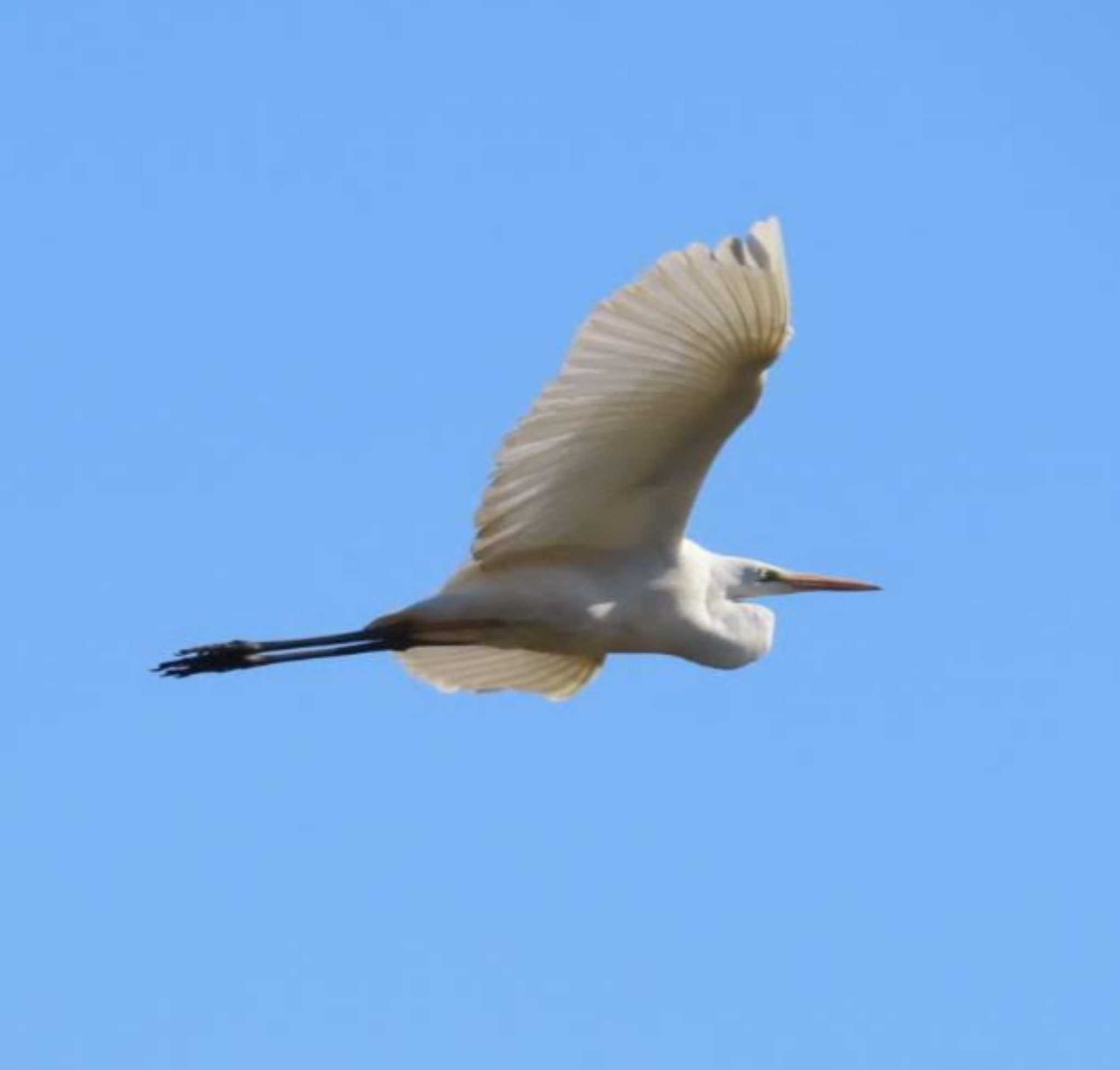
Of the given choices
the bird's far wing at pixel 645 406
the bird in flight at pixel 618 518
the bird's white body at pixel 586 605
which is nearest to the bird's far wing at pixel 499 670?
the bird in flight at pixel 618 518

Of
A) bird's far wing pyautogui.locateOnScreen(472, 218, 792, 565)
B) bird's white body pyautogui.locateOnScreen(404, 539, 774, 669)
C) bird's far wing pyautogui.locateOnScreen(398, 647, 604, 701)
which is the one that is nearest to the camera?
bird's far wing pyautogui.locateOnScreen(472, 218, 792, 565)

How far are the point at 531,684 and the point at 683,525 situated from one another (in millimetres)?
1537

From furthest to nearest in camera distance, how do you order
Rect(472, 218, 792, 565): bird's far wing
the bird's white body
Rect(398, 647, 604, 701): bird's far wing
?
Rect(398, 647, 604, 701): bird's far wing, the bird's white body, Rect(472, 218, 792, 565): bird's far wing

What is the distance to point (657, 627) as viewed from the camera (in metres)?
13.6

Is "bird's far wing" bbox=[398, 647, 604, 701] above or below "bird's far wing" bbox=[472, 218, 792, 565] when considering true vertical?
below

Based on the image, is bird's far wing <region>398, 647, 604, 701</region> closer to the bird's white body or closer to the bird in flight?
the bird in flight

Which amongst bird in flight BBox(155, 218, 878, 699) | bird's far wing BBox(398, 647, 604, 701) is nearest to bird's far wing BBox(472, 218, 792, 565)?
bird in flight BBox(155, 218, 878, 699)

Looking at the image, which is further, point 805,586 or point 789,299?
point 805,586

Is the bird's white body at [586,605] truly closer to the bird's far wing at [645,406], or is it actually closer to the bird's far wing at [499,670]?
the bird's far wing at [645,406]

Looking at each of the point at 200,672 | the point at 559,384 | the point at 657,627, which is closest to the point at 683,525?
the point at 657,627

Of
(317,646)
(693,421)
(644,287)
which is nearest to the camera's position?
(644,287)

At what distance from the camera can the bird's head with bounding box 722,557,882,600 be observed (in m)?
14.3

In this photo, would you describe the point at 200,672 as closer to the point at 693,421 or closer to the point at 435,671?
the point at 435,671

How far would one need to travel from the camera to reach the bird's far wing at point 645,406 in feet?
39.7
